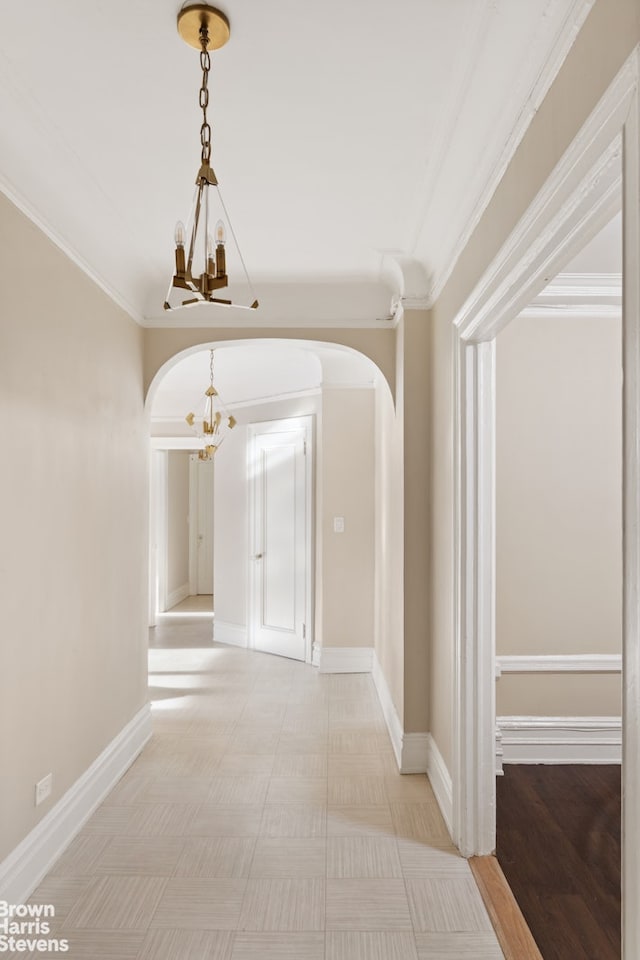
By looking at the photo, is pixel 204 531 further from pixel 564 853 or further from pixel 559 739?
pixel 564 853

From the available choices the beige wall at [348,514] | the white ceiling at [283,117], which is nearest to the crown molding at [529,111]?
the white ceiling at [283,117]

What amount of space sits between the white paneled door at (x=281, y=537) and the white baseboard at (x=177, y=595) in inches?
101

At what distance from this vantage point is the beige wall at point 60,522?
230 cm

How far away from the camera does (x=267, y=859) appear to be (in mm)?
2643

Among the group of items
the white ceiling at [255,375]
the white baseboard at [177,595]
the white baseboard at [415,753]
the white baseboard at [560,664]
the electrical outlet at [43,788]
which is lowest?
the white baseboard at [177,595]

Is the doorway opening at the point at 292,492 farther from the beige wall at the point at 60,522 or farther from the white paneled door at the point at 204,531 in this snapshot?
the white paneled door at the point at 204,531

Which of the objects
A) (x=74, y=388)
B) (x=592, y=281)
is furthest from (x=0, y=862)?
(x=592, y=281)

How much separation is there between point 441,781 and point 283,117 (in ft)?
9.29

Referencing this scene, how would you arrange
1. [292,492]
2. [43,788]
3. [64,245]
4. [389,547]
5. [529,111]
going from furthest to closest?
[292,492] < [389,547] < [64,245] < [43,788] < [529,111]

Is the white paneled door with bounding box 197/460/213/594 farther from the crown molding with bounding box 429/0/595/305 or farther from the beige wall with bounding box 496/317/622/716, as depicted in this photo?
the crown molding with bounding box 429/0/595/305

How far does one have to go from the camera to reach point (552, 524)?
3.61m

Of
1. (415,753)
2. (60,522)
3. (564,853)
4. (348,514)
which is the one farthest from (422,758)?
(348,514)

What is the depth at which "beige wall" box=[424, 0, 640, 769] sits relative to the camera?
132 cm

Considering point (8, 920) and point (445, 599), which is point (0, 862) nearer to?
point (8, 920)
